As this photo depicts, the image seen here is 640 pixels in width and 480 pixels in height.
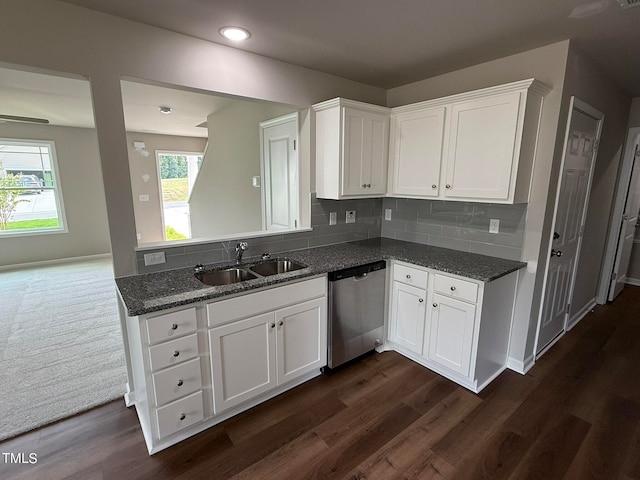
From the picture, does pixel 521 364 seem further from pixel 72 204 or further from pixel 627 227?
pixel 72 204

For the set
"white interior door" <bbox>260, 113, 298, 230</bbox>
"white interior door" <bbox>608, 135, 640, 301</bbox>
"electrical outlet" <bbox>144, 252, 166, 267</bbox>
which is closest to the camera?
"electrical outlet" <bbox>144, 252, 166, 267</bbox>

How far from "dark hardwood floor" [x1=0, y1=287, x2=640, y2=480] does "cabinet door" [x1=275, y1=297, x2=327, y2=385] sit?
0.18 metres

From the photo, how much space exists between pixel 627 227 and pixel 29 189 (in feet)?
28.9

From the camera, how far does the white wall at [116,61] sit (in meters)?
1.59

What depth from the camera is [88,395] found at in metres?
2.22

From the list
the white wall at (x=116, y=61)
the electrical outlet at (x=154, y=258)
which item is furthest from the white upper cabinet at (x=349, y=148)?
the electrical outlet at (x=154, y=258)

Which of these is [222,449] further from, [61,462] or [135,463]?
[61,462]

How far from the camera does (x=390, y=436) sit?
74.5 inches

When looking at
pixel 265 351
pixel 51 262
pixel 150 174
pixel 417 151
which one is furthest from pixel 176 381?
pixel 150 174

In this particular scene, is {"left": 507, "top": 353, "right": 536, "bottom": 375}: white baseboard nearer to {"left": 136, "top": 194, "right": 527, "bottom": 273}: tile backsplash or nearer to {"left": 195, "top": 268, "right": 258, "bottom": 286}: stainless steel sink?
{"left": 136, "top": 194, "right": 527, "bottom": 273}: tile backsplash

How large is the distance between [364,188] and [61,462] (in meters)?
2.65

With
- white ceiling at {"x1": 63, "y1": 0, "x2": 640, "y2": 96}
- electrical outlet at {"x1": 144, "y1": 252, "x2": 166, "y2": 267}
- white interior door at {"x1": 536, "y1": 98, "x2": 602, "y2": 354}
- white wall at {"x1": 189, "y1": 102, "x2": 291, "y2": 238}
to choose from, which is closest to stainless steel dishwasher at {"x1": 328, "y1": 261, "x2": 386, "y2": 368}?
electrical outlet at {"x1": 144, "y1": 252, "x2": 166, "y2": 267}

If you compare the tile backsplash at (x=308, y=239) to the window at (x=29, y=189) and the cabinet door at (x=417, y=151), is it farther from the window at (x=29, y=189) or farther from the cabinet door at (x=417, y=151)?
the window at (x=29, y=189)

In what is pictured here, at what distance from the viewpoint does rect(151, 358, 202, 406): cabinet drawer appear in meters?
1.68
